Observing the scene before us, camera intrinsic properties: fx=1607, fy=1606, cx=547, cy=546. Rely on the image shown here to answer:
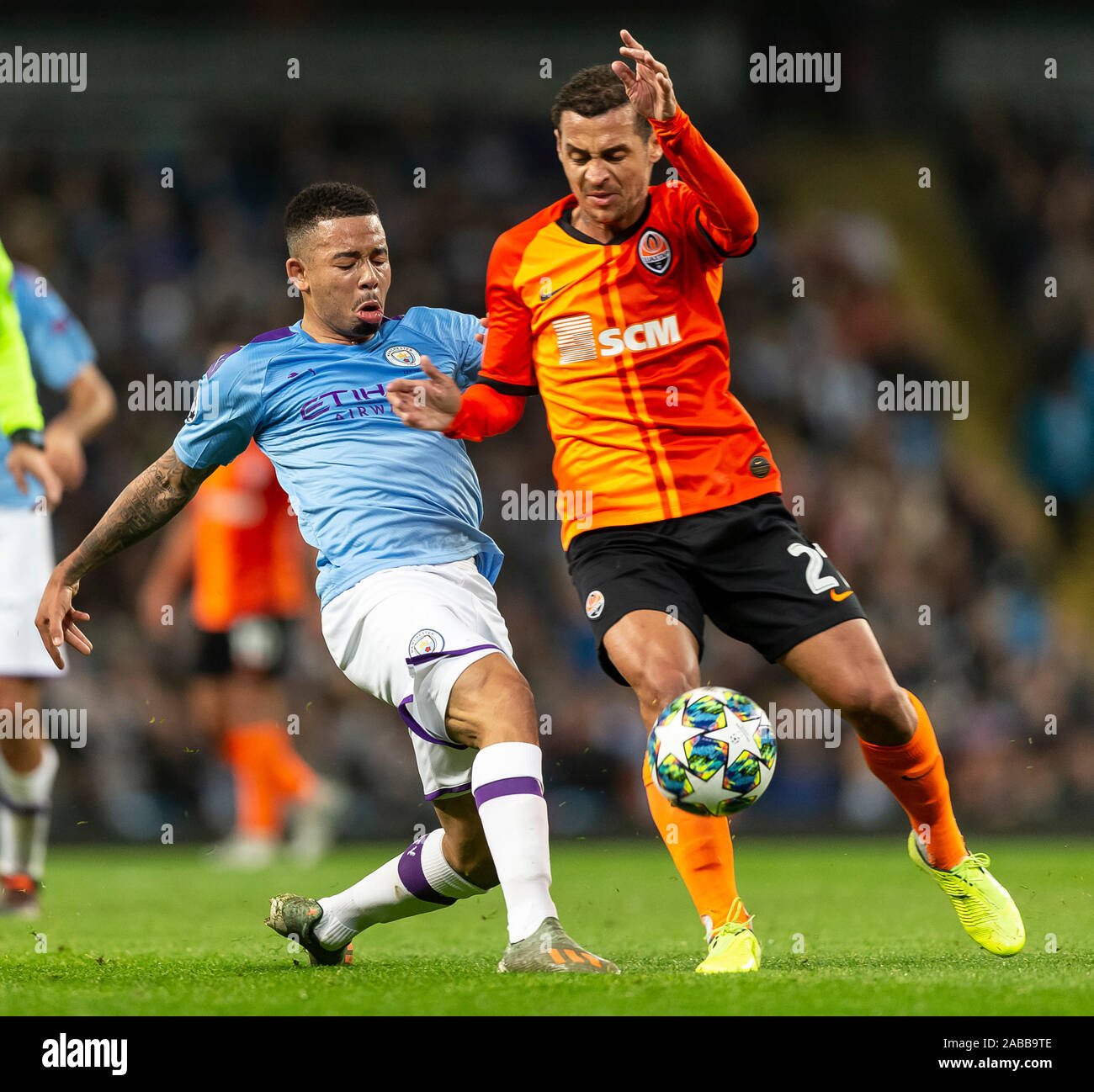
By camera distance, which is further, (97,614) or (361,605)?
(97,614)

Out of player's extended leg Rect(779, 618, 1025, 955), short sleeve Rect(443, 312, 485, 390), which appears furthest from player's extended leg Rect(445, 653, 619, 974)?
short sleeve Rect(443, 312, 485, 390)

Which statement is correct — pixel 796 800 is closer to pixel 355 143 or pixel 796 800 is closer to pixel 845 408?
pixel 845 408

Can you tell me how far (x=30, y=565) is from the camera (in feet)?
23.1

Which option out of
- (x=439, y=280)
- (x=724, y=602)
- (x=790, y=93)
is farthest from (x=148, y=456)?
(x=724, y=602)

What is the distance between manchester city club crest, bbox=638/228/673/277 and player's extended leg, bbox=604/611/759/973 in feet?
3.41

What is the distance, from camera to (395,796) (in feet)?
36.1

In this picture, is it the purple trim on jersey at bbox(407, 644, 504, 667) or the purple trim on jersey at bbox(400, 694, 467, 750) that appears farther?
the purple trim on jersey at bbox(400, 694, 467, 750)

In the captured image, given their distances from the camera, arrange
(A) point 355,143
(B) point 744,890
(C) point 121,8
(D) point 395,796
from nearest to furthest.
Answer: (B) point 744,890 < (D) point 395,796 < (A) point 355,143 < (C) point 121,8

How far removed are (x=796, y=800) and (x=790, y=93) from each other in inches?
322

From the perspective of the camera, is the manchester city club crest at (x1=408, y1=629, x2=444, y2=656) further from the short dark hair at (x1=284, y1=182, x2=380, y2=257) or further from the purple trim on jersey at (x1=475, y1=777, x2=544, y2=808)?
the short dark hair at (x1=284, y1=182, x2=380, y2=257)

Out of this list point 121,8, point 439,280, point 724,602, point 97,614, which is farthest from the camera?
point 121,8

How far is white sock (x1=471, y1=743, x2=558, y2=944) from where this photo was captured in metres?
4.09

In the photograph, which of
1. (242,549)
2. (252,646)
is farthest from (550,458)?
→ (252,646)

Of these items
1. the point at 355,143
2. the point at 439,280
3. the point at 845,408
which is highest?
the point at 355,143
